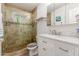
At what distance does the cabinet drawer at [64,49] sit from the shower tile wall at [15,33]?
830 millimetres

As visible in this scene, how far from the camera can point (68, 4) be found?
6.00 feet

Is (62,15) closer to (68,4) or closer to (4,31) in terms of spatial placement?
(68,4)

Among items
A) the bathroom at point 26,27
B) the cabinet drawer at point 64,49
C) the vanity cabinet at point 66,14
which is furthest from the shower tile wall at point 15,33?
the cabinet drawer at point 64,49

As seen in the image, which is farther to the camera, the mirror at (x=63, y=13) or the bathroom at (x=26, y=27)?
the bathroom at (x=26, y=27)

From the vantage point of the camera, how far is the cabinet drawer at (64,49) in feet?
3.26

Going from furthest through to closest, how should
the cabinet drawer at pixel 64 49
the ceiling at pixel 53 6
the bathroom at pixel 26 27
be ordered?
the ceiling at pixel 53 6 → the bathroom at pixel 26 27 → the cabinet drawer at pixel 64 49

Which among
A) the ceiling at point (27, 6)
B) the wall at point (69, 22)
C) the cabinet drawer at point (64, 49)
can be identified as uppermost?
the ceiling at point (27, 6)

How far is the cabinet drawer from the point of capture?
994 millimetres

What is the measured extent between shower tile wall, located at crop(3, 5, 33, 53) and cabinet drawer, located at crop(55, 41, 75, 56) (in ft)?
2.72

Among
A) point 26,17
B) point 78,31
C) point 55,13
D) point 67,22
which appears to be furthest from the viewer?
point 55,13

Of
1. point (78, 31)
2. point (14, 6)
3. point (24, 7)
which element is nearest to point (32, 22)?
point (24, 7)

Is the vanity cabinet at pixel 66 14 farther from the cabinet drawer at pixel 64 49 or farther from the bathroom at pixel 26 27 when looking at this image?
the cabinet drawer at pixel 64 49

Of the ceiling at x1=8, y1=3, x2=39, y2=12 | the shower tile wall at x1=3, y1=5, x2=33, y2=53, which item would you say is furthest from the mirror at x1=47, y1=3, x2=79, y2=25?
the shower tile wall at x1=3, y1=5, x2=33, y2=53

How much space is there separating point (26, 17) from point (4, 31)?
52cm
